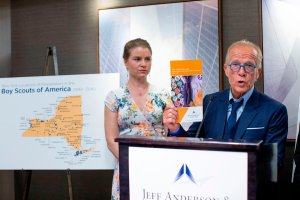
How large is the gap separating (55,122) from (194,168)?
204 cm

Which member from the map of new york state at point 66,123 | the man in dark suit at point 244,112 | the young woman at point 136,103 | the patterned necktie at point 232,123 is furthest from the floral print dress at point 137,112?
the patterned necktie at point 232,123

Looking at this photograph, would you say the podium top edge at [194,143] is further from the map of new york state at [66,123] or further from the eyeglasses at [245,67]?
the map of new york state at [66,123]

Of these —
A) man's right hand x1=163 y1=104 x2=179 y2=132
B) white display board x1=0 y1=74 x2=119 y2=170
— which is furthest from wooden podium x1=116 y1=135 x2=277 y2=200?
white display board x1=0 y1=74 x2=119 y2=170

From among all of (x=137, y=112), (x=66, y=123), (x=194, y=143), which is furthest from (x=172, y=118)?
(x=66, y=123)

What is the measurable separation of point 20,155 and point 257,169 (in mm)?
2388

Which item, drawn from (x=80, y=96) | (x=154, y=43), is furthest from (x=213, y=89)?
(x=80, y=96)

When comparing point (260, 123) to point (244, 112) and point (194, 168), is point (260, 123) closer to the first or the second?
point (244, 112)

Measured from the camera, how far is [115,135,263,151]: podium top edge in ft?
2.88

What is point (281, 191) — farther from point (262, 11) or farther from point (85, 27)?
point (85, 27)

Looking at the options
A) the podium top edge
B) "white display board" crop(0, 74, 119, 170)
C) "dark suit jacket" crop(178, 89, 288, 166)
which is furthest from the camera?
"white display board" crop(0, 74, 119, 170)

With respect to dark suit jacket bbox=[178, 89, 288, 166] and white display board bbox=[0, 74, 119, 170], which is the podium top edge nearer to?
dark suit jacket bbox=[178, 89, 288, 166]

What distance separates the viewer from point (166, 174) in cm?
97

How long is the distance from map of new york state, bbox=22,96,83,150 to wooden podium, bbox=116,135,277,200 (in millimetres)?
1787

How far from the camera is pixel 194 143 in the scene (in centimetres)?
94
